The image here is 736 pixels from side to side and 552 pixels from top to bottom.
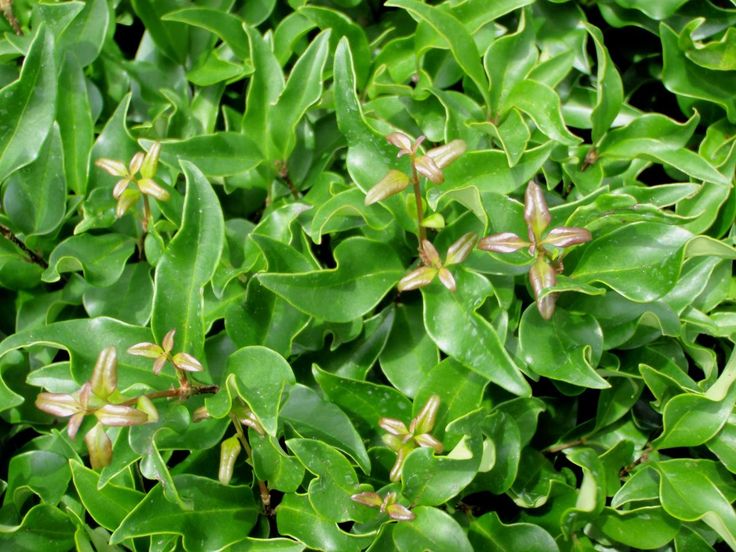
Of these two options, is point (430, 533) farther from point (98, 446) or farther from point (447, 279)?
point (98, 446)

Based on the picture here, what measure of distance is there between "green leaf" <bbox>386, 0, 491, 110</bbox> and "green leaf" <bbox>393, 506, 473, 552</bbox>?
2.82ft

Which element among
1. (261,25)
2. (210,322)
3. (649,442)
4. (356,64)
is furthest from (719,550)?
(261,25)

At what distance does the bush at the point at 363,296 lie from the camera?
139cm

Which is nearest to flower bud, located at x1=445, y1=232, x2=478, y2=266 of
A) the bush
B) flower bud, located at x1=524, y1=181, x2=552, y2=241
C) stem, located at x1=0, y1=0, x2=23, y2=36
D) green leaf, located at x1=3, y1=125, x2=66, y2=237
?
the bush

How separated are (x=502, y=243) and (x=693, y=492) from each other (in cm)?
60

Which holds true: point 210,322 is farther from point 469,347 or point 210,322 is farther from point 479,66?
point 479,66

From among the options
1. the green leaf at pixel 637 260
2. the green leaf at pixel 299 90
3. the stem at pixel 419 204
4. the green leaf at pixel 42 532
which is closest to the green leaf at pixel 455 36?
the green leaf at pixel 299 90

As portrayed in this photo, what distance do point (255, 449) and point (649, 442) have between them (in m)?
0.81

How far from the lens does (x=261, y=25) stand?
2.06m

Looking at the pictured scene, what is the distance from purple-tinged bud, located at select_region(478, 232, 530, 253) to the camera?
136 cm

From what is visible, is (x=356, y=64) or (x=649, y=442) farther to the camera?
(x=356, y=64)

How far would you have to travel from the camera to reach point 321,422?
1450 mm

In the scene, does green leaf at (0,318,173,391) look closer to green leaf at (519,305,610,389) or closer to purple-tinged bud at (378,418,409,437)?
purple-tinged bud at (378,418,409,437)

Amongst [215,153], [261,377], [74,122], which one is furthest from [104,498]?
[74,122]
